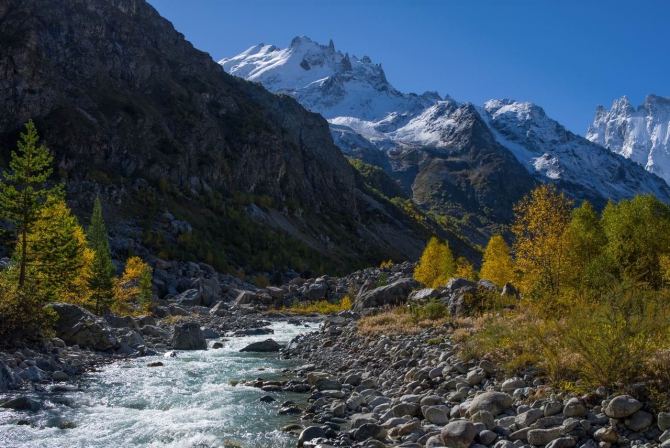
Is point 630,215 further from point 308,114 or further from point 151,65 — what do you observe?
point 308,114

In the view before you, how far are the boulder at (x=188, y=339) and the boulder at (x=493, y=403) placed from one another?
22676mm

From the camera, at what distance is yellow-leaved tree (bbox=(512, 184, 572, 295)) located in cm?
2465

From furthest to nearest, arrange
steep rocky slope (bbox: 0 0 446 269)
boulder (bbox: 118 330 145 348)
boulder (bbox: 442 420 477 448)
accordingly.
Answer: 1. steep rocky slope (bbox: 0 0 446 269)
2. boulder (bbox: 118 330 145 348)
3. boulder (bbox: 442 420 477 448)

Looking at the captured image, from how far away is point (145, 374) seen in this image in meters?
21.9

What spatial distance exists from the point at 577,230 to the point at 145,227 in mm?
69532

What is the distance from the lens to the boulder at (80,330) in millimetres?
25297

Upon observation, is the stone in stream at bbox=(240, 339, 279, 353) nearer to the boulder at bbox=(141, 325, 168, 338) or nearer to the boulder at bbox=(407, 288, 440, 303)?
the boulder at bbox=(141, 325, 168, 338)

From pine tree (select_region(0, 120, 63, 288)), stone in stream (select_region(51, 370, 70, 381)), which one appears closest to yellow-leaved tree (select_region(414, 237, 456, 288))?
pine tree (select_region(0, 120, 63, 288))

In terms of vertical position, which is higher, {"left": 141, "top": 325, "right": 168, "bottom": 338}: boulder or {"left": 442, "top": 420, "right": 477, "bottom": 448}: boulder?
{"left": 442, "top": 420, "right": 477, "bottom": 448}: boulder

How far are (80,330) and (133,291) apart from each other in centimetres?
2337

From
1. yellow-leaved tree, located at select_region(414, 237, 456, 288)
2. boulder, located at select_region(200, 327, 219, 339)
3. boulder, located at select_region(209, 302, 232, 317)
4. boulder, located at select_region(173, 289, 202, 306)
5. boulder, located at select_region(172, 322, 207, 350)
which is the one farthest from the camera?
yellow-leaved tree, located at select_region(414, 237, 456, 288)

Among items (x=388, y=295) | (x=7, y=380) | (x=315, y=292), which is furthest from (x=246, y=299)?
(x=7, y=380)

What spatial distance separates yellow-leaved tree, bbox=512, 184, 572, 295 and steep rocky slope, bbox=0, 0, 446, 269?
6618 cm

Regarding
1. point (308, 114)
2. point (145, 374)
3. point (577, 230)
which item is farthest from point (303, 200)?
point (145, 374)
